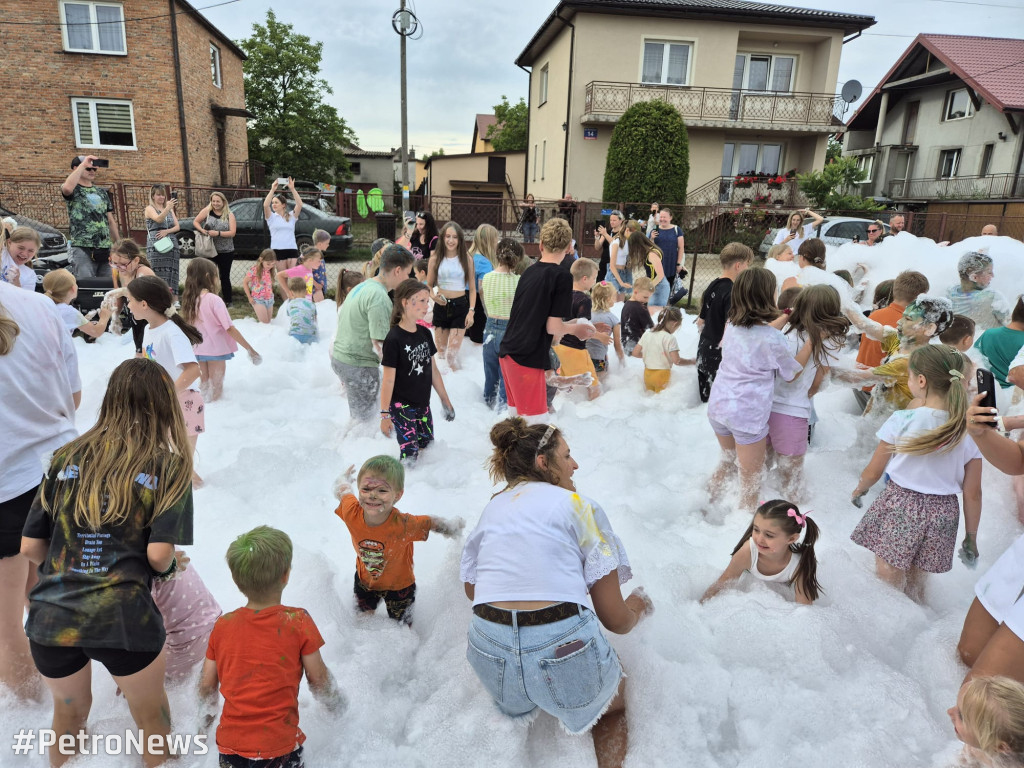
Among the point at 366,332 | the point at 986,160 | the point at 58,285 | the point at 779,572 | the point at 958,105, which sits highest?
the point at 958,105

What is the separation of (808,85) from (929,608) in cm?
2526

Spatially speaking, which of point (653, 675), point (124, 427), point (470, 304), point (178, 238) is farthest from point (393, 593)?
point (178, 238)

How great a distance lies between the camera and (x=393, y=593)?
3115 mm

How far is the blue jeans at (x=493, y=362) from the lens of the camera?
6035 mm

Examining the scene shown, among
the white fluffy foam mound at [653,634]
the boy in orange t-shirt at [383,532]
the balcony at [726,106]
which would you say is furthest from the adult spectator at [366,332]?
the balcony at [726,106]

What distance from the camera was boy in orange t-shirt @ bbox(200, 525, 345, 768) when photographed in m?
2.12

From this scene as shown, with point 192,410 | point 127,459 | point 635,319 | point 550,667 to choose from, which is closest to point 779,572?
point 550,667

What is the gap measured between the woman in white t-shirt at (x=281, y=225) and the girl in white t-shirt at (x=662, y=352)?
586 cm

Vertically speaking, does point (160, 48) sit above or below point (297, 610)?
above

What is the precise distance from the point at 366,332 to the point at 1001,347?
4653 mm

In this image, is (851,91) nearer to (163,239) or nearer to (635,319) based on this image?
(635,319)

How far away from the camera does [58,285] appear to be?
5.48 m

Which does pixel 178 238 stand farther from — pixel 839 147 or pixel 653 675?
pixel 839 147

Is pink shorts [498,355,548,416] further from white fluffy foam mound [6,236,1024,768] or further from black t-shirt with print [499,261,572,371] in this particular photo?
white fluffy foam mound [6,236,1024,768]
